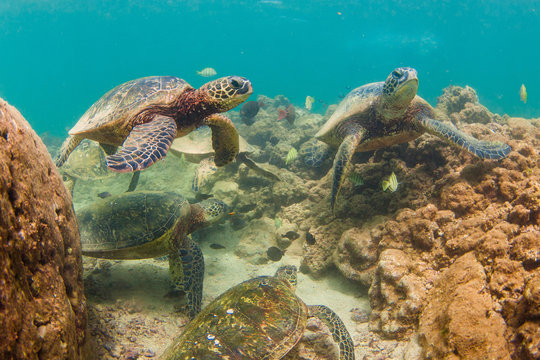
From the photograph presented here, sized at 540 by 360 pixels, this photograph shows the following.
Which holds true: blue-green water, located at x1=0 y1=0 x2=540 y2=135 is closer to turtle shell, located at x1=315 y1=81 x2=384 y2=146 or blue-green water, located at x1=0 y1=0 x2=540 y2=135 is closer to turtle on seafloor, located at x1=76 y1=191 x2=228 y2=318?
turtle shell, located at x1=315 y1=81 x2=384 y2=146

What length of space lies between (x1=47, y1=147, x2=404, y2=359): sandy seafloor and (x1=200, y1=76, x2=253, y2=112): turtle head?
292 cm

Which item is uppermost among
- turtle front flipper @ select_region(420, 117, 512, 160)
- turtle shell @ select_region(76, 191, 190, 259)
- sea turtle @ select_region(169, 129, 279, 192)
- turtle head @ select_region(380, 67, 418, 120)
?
turtle head @ select_region(380, 67, 418, 120)

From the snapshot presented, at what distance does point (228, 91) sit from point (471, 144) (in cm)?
376

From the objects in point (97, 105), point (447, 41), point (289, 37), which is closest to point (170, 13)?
point (289, 37)

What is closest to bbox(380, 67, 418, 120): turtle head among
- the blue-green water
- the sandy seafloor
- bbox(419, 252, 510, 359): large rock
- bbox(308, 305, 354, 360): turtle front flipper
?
bbox(419, 252, 510, 359): large rock

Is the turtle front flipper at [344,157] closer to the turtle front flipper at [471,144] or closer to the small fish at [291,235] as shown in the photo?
the turtle front flipper at [471,144]

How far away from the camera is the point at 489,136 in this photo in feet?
16.2

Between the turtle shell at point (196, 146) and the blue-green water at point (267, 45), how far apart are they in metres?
39.4

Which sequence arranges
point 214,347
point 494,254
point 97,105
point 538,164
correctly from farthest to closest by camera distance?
point 97,105, point 538,164, point 494,254, point 214,347

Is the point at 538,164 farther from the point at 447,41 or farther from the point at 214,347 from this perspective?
the point at 447,41

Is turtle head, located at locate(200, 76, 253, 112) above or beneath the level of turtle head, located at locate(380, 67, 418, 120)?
beneath

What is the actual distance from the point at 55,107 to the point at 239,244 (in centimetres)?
8094

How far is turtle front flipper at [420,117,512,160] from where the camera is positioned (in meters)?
3.59

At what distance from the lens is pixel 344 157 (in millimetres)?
4215
